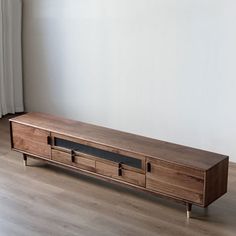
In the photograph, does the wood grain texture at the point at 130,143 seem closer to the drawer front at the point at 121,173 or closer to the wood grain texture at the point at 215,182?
the wood grain texture at the point at 215,182

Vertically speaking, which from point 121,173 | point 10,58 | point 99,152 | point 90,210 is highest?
point 10,58

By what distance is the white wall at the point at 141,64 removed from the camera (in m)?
3.79

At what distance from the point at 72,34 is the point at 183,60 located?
1.17 metres

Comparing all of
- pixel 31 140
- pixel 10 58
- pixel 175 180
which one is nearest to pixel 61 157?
pixel 31 140

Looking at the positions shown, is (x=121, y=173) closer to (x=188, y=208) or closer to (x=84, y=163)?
(x=84, y=163)

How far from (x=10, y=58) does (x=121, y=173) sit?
2.25 meters

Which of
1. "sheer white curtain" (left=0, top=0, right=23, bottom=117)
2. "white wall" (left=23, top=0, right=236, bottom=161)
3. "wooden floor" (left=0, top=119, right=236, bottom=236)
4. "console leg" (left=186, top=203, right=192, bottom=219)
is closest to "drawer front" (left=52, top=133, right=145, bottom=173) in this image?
"wooden floor" (left=0, top=119, right=236, bottom=236)

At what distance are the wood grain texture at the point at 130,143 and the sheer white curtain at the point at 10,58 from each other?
1.27 metres

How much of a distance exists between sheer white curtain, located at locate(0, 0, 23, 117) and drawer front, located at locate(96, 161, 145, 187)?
2.04m

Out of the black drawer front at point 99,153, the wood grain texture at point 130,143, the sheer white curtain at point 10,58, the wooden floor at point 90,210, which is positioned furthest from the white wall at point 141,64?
the black drawer front at point 99,153

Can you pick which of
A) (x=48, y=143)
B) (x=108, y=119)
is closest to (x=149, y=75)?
(x=108, y=119)

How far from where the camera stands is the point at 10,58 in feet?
16.4

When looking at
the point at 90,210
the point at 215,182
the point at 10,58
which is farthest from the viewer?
the point at 10,58

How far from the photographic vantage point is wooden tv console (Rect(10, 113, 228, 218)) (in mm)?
2982
